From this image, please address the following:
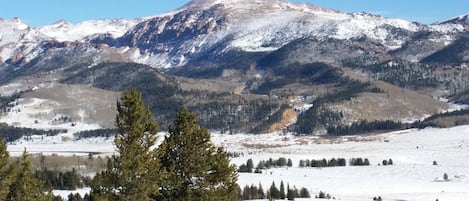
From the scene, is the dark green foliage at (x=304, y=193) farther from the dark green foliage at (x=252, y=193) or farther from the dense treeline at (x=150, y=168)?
the dense treeline at (x=150, y=168)

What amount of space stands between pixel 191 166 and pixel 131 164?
448cm

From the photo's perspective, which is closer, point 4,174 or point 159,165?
point 159,165

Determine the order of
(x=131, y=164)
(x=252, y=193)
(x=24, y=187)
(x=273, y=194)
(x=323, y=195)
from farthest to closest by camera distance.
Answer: (x=323, y=195) < (x=252, y=193) < (x=273, y=194) < (x=24, y=187) < (x=131, y=164)

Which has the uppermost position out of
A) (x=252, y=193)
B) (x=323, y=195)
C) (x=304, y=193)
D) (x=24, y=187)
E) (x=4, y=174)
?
(x=4, y=174)

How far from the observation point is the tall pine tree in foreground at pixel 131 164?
1629 inches

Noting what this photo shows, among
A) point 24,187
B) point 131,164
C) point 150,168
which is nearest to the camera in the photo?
point 131,164

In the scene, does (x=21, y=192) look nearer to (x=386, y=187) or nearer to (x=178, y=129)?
(x=178, y=129)

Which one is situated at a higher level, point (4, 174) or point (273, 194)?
point (4, 174)

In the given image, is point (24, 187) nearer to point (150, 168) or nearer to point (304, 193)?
point (150, 168)

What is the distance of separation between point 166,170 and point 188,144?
202cm

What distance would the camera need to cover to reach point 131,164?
41.4 metres

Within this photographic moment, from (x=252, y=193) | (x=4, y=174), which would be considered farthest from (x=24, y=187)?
(x=252, y=193)

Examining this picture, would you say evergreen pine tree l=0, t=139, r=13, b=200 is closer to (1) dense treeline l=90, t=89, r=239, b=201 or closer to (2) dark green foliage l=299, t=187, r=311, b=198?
(1) dense treeline l=90, t=89, r=239, b=201

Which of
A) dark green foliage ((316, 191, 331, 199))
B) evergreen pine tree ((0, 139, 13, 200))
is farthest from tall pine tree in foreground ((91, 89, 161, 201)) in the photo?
dark green foliage ((316, 191, 331, 199))
